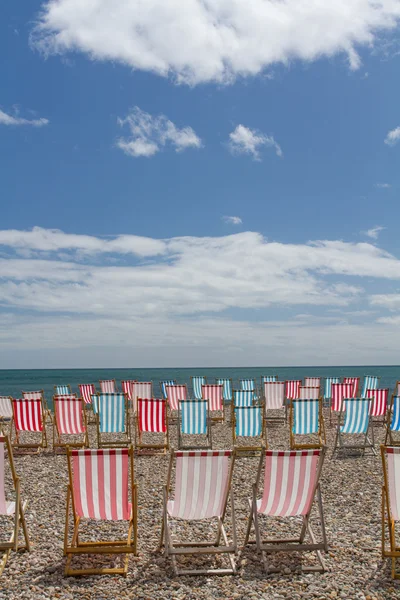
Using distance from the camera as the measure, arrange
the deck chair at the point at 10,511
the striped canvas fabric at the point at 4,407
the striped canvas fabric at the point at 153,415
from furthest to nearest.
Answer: the striped canvas fabric at the point at 4,407 < the striped canvas fabric at the point at 153,415 < the deck chair at the point at 10,511

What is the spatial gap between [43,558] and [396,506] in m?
2.69

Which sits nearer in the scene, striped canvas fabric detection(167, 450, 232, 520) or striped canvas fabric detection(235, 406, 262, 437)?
striped canvas fabric detection(167, 450, 232, 520)

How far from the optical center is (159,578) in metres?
3.84

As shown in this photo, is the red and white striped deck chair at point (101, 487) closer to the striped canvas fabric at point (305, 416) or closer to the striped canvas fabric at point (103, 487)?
the striped canvas fabric at point (103, 487)

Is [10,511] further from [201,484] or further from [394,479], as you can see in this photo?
[394,479]

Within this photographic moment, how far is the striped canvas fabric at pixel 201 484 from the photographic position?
168 inches

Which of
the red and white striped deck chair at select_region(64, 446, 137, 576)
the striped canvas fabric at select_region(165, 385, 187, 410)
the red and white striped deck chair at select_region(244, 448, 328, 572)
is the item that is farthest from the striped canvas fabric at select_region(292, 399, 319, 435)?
the red and white striped deck chair at select_region(64, 446, 137, 576)

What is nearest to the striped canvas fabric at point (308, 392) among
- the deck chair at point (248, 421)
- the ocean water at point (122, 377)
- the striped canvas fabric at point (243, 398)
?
the striped canvas fabric at point (243, 398)

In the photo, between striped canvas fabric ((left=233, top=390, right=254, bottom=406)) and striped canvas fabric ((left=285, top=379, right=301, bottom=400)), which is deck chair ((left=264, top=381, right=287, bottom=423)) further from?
striped canvas fabric ((left=285, top=379, right=301, bottom=400))

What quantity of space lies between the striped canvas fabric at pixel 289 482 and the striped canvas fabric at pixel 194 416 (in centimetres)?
456

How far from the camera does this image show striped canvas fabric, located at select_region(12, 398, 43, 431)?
8.91 m

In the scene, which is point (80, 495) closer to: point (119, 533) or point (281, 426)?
point (119, 533)

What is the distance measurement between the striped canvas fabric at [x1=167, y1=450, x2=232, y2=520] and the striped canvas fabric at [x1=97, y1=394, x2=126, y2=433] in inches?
184

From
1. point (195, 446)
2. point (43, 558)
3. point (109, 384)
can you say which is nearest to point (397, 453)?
point (43, 558)
